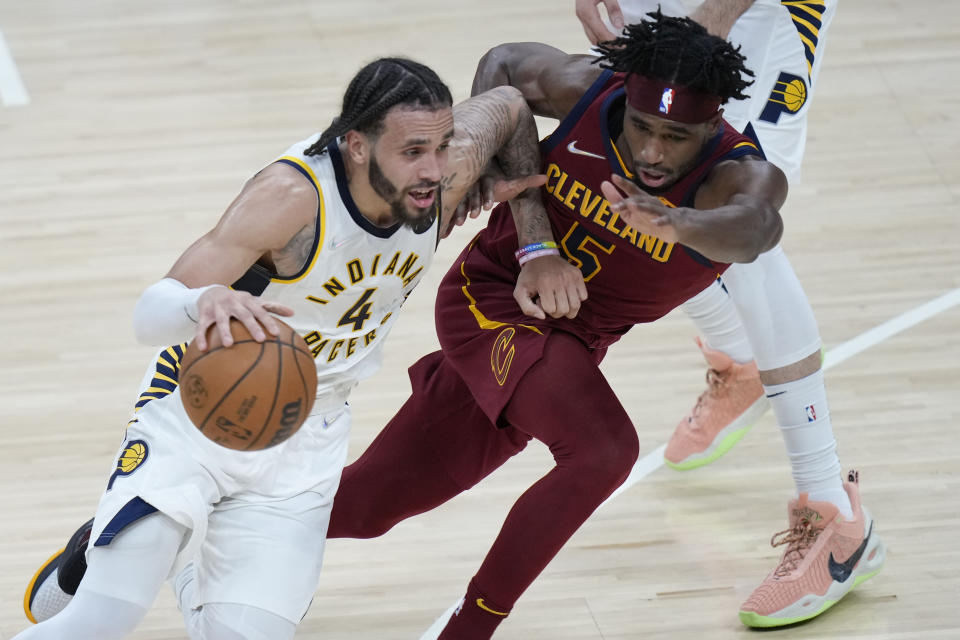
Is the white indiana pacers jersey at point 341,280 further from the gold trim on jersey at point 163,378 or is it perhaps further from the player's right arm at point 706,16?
the player's right arm at point 706,16

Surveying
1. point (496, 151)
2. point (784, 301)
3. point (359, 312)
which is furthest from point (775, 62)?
point (359, 312)

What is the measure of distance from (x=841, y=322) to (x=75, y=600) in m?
3.50

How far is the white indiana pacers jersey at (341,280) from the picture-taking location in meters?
3.25

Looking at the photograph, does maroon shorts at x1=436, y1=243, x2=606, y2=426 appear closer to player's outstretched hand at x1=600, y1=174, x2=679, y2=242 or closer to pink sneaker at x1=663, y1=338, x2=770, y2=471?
player's outstretched hand at x1=600, y1=174, x2=679, y2=242

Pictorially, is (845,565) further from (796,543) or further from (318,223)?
(318,223)

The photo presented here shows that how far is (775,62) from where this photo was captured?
416 centimetres

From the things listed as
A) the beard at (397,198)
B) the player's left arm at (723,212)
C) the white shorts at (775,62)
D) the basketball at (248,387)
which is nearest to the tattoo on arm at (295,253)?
the beard at (397,198)

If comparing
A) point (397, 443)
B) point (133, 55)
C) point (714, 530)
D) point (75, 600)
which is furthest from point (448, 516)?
point (133, 55)

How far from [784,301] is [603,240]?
2.34ft

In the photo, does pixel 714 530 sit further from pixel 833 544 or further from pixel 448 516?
pixel 448 516

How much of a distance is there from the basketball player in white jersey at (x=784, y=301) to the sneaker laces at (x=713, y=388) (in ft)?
1.93

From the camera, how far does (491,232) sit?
13.1 ft

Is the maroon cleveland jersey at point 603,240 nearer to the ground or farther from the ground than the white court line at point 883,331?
farther from the ground

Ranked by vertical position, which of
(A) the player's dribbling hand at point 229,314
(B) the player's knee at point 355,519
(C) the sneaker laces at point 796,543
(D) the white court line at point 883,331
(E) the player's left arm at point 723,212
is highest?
(A) the player's dribbling hand at point 229,314
